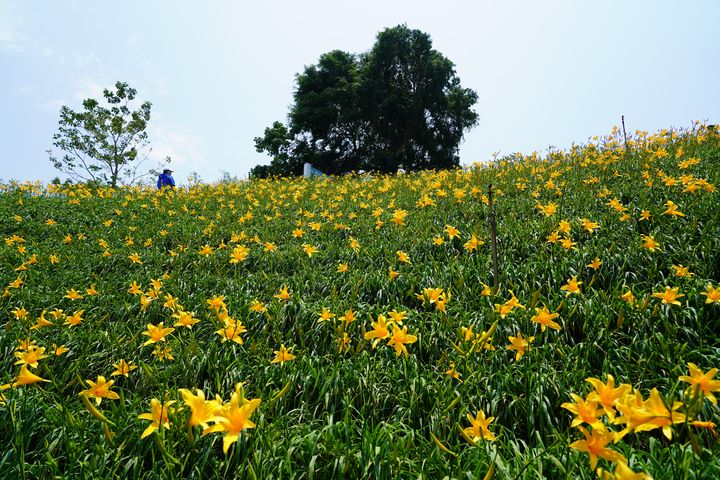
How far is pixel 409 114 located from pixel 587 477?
25.1 metres

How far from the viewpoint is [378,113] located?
77.9 feet

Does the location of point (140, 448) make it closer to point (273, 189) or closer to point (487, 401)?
point (487, 401)

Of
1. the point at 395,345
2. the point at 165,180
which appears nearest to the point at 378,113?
the point at 165,180

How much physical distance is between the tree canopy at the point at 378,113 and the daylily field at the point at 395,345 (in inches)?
751

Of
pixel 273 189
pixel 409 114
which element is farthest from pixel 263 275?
pixel 409 114

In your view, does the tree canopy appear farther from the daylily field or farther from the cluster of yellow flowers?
the cluster of yellow flowers

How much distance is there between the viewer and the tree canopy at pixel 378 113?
23484 millimetres

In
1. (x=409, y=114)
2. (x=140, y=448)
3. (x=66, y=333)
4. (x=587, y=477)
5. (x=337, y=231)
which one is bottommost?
(x=587, y=477)

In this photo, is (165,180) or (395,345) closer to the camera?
(395,345)

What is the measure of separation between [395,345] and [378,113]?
23.7 m

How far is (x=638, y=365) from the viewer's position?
2035mm

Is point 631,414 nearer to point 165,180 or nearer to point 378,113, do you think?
point 165,180

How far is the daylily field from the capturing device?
143 centimetres

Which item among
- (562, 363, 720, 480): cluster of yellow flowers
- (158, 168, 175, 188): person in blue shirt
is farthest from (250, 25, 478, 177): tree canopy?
(562, 363, 720, 480): cluster of yellow flowers
